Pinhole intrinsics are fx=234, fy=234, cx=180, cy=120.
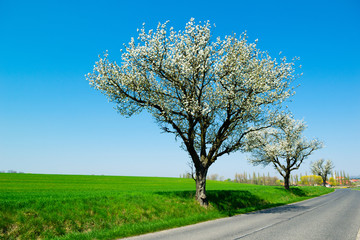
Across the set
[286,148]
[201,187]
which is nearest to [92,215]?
[201,187]

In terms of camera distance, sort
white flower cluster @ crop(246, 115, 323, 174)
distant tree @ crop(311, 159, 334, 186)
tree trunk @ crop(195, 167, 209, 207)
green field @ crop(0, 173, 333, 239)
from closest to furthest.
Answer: green field @ crop(0, 173, 333, 239), tree trunk @ crop(195, 167, 209, 207), white flower cluster @ crop(246, 115, 323, 174), distant tree @ crop(311, 159, 334, 186)

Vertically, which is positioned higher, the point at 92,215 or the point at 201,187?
the point at 201,187

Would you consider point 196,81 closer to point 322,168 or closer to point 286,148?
point 286,148

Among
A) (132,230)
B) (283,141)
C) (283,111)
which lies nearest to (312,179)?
(283,141)

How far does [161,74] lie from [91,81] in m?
5.99

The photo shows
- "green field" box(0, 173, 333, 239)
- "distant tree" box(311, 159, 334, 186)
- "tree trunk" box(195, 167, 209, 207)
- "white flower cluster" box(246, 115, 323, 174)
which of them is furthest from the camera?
"distant tree" box(311, 159, 334, 186)

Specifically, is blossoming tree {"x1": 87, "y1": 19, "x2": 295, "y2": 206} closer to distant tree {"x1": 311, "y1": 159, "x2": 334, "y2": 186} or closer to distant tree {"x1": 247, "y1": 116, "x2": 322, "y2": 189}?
distant tree {"x1": 247, "y1": 116, "x2": 322, "y2": 189}

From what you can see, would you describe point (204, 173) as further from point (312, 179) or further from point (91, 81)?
point (312, 179)

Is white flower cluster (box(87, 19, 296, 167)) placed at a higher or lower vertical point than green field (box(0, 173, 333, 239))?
higher

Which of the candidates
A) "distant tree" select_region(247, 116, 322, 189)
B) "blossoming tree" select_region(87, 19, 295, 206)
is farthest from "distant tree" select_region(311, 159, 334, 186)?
"blossoming tree" select_region(87, 19, 295, 206)

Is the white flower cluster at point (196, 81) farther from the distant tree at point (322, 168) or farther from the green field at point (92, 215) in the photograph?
the distant tree at point (322, 168)

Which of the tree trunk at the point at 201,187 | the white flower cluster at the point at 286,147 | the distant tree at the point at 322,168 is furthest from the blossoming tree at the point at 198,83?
the distant tree at the point at 322,168

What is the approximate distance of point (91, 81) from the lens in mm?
19922

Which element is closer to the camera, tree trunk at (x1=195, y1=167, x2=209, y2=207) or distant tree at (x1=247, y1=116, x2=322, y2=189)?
tree trunk at (x1=195, y1=167, x2=209, y2=207)
